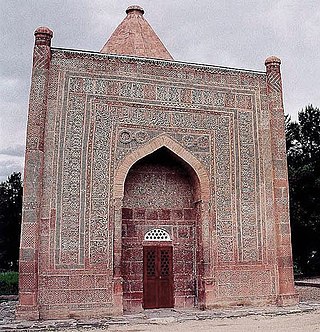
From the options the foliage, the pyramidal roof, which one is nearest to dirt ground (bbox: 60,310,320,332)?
the pyramidal roof

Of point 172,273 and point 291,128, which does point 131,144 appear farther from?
point 291,128

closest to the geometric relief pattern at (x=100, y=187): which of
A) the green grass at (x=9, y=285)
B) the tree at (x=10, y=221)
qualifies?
the green grass at (x=9, y=285)

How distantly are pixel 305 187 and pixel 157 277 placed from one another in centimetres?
1037

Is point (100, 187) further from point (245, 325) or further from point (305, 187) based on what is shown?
point (305, 187)

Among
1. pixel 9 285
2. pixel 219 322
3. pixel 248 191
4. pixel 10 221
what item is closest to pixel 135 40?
pixel 248 191

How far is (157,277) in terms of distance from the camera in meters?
10.3

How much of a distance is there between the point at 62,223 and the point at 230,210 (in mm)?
3582

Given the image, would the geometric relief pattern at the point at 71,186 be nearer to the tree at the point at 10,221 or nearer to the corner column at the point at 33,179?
the corner column at the point at 33,179

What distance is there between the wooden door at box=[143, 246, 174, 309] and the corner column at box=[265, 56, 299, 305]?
236cm

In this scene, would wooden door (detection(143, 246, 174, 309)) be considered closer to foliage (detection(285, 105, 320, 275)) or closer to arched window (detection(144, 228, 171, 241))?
arched window (detection(144, 228, 171, 241))

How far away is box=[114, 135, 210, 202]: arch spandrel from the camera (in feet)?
32.3

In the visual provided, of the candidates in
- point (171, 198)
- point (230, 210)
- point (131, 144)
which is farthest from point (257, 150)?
point (131, 144)

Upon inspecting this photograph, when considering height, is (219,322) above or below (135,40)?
below

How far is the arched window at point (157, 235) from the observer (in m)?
10.5
